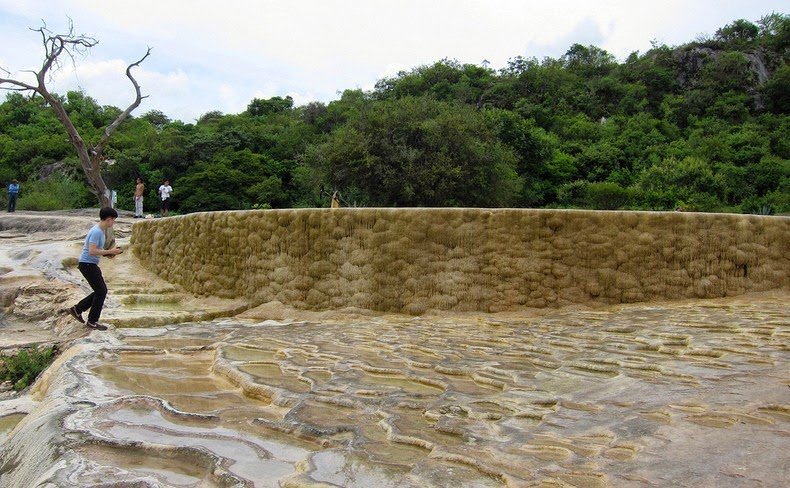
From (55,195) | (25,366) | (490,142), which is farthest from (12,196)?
(25,366)

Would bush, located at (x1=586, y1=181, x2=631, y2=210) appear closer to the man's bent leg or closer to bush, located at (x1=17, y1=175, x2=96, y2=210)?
bush, located at (x1=17, y1=175, x2=96, y2=210)

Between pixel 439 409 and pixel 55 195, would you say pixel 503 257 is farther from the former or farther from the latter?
pixel 55 195

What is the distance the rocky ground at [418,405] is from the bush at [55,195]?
17.2m

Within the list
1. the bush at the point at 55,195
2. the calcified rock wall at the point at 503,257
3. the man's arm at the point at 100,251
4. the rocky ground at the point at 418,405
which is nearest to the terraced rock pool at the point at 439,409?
the rocky ground at the point at 418,405

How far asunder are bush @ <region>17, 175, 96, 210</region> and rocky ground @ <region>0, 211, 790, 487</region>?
1719 centimetres

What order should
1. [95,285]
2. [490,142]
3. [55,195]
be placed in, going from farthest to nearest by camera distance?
[55,195] → [490,142] → [95,285]

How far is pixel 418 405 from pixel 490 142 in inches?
693

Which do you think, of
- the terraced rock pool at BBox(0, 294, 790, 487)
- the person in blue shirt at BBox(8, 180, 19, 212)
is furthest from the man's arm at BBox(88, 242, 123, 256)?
the person in blue shirt at BBox(8, 180, 19, 212)

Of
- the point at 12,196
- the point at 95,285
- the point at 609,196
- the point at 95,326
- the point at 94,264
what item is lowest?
the point at 95,326

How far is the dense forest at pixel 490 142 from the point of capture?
1969 centimetres

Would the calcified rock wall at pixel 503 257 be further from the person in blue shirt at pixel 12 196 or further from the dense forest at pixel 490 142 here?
the person in blue shirt at pixel 12 196

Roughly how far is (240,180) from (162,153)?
4035 mm

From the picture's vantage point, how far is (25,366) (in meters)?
5.84

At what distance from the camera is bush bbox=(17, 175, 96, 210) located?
21828 millimetres
